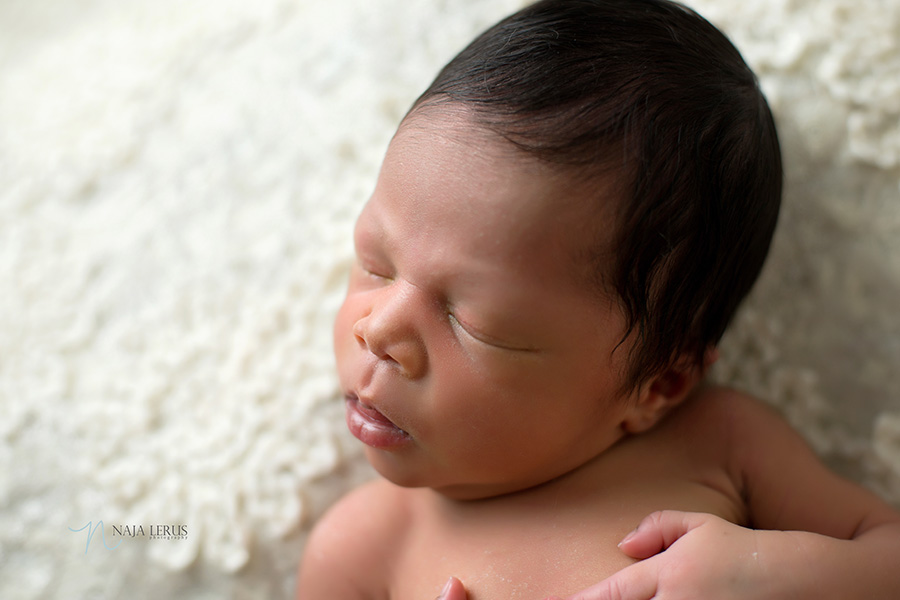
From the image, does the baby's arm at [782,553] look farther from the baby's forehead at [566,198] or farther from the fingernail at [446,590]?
the baby's forehead at [566,198]

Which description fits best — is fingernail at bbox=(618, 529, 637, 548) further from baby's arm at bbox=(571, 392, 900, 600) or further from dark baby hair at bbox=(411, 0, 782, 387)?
dark baby hair at bbox=(411, 0, 782, 387)

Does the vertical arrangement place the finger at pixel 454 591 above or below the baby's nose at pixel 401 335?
below

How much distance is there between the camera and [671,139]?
2.61ft

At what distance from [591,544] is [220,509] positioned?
1.63 feet

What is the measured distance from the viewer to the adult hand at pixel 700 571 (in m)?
0.79

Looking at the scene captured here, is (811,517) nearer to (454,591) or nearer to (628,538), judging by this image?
(628,538)

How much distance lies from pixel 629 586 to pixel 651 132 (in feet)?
1.53

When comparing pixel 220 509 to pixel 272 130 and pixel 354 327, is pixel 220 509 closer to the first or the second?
pixel 354 327

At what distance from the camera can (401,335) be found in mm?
810

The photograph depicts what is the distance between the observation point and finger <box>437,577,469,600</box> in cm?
86

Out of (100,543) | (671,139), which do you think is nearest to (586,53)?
(671,139)

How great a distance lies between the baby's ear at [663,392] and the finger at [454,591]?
0.27 m

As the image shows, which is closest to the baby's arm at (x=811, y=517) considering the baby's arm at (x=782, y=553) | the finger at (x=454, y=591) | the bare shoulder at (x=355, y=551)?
the baby's arm at (x=782, y=553)

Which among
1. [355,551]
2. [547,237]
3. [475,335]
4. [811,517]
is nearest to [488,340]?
[475,335]
